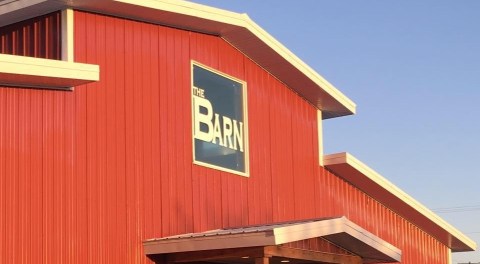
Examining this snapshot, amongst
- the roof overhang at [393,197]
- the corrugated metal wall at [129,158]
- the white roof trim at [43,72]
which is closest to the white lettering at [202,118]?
the corrugated metal wall at [129,158]

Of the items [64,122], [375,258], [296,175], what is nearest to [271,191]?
[296,175]

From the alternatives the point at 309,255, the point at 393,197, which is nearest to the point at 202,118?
the point at 309,255

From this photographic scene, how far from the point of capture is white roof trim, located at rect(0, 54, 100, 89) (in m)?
14.2

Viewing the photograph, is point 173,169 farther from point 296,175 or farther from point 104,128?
point 296,175

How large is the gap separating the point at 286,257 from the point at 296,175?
5.60 metres

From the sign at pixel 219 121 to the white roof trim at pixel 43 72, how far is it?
12.1 ft

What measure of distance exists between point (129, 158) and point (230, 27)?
12.7ft

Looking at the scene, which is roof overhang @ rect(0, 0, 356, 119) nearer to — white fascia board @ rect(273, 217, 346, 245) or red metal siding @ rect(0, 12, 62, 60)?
red metal siding @ rect(0, 12, 62, 60)

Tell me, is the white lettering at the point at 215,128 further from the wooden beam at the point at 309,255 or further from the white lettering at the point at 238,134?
the wooden beam at the point at 309,255

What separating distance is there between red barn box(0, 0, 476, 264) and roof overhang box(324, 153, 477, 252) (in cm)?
10

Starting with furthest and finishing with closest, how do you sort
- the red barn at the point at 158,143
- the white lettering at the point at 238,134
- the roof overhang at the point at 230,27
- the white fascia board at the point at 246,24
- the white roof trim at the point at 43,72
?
the white lettering at the point at 238,134, the white fascia board at the point at 246,24, the roof overhang at the point at 230,27, the red barn at the point at 158,143, the white roof trim at the point at 43,72

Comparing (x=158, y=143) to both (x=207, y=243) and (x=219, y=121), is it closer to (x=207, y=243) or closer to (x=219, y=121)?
(x=219, y=121)

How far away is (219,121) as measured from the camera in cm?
1939

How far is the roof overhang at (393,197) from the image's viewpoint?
22500 mm
